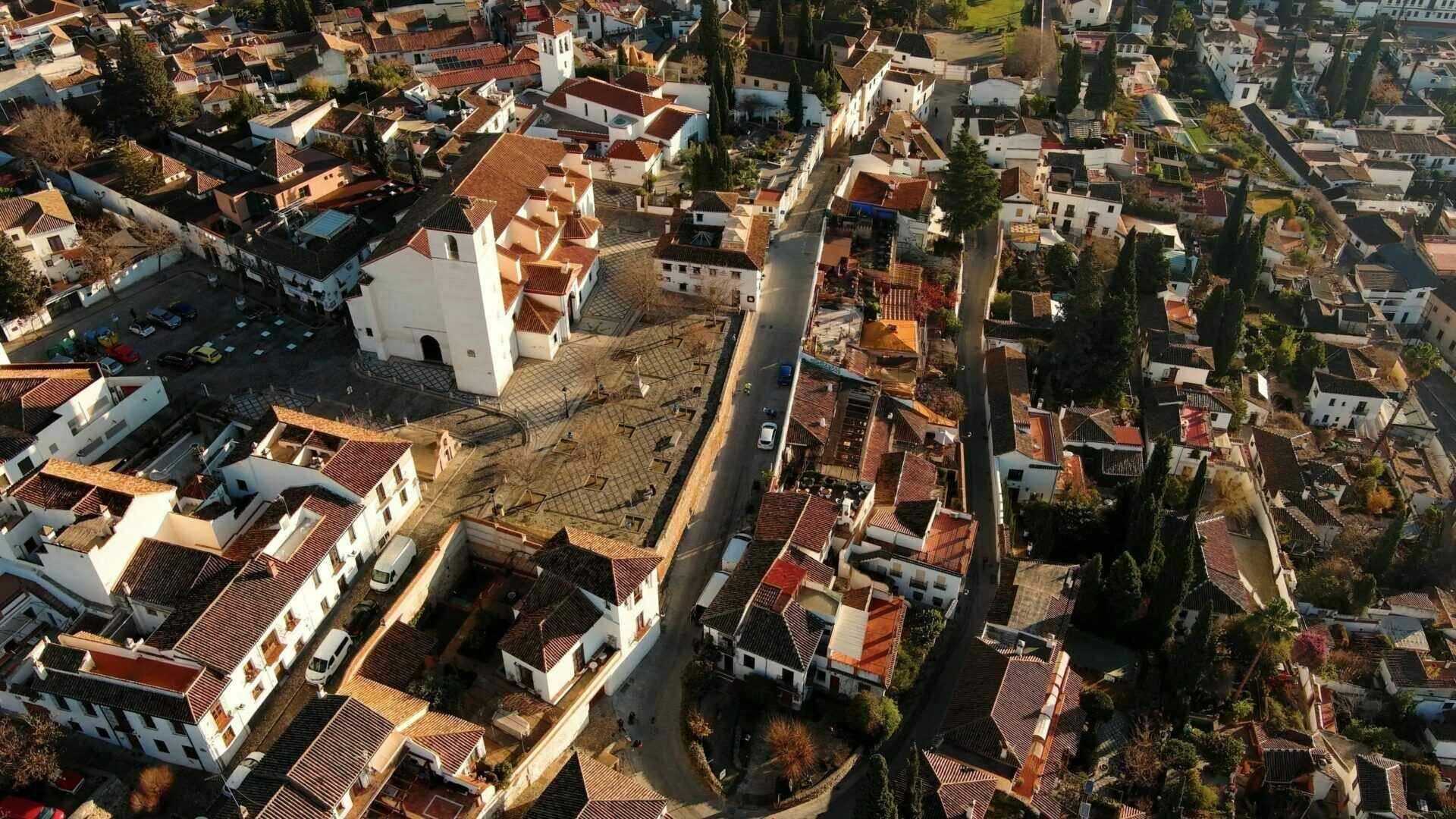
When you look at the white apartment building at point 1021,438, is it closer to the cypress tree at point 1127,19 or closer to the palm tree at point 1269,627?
the palm tree at point 1269,627

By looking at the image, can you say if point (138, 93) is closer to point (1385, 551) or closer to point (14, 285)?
point (14, 285)

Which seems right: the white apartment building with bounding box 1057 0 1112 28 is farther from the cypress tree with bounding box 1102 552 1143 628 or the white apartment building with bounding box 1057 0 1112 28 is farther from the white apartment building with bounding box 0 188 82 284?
the white apartment building with bounding box 0 188 82 284

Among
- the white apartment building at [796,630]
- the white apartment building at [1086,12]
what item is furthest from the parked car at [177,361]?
the white apartment building at [1086,12]

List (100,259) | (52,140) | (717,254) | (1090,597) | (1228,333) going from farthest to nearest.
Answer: (1228,333) → (52,140) → (717,254) → (100,259) → (1090,597)

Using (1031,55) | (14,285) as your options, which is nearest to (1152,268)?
(1031,55)

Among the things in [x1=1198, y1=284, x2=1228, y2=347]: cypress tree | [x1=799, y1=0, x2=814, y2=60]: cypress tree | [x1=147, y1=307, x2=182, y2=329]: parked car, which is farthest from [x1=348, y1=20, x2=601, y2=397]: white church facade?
[x1=1198, y1=284, x2=1228, y2=347]: cypress tree

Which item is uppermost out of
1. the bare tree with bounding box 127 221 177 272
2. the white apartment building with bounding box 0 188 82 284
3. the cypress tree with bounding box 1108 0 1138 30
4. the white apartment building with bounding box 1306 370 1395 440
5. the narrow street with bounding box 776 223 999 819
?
the white apartment building with bounding box 0 188 82 284

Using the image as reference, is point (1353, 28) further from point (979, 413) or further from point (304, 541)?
point (304, 541)
